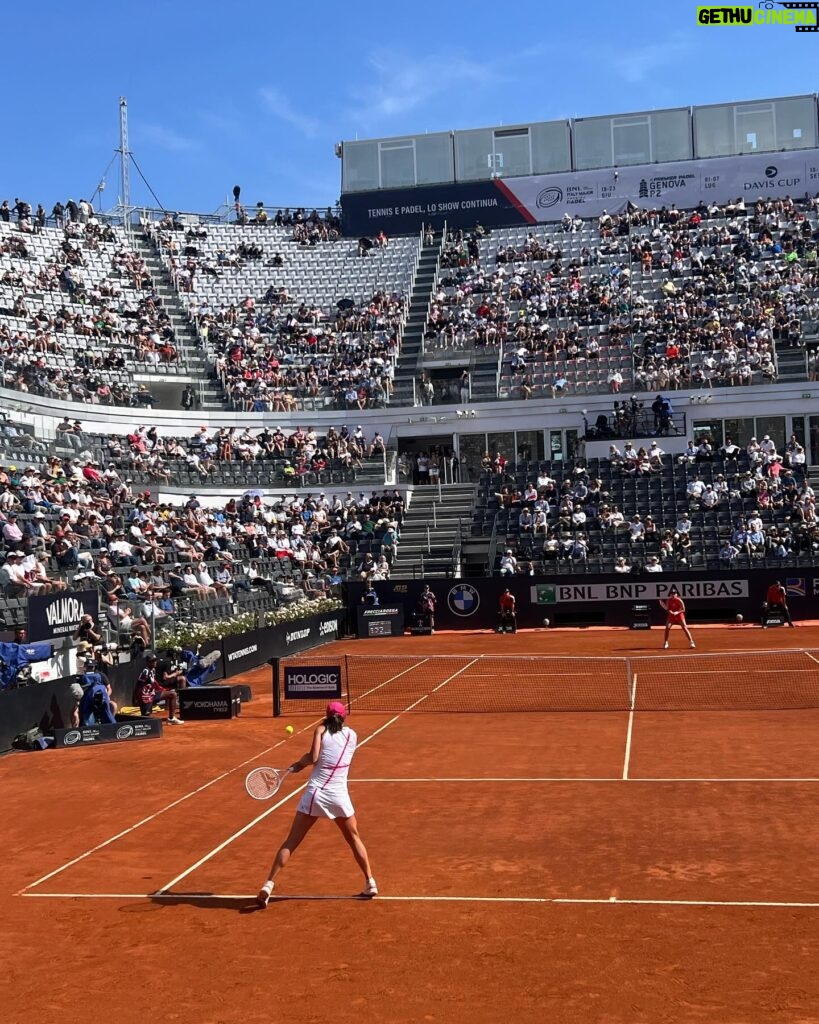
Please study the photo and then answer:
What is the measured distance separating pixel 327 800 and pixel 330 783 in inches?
6.4

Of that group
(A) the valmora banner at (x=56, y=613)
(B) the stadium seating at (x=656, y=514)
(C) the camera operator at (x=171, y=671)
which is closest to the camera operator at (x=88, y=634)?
(A) the valmora banner at (x=56, y=613)

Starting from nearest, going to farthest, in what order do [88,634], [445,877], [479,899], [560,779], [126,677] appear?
[479,899] < [445,877] < [560,779] < [126,677] < [88,634]

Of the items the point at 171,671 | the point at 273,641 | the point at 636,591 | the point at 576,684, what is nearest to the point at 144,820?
the point at 171,671

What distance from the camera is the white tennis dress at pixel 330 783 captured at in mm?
11180

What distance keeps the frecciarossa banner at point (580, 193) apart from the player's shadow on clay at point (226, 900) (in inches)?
2250

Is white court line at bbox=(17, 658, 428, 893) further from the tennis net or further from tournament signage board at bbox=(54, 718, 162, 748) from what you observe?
the tennis net

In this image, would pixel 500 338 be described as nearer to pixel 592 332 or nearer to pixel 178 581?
pixel 592 332

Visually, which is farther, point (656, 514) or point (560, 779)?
point (656, 514)

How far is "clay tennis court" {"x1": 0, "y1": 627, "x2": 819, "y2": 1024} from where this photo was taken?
9.09 m

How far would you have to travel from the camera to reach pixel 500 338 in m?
54.8

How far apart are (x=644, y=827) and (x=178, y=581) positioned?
21.4 metres

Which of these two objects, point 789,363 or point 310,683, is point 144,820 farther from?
point 789,363

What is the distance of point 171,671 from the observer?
2528cm

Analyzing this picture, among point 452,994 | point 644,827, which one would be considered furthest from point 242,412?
point 452,994
